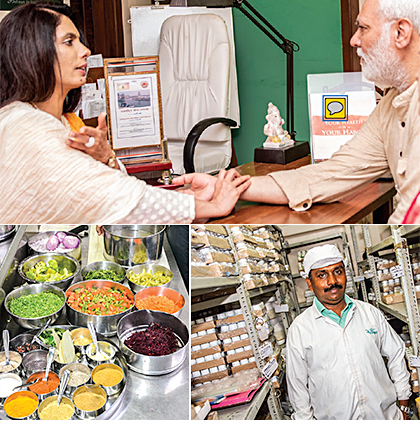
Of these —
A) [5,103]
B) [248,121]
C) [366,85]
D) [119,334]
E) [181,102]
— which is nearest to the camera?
[119,334]

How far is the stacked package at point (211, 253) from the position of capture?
1.32m

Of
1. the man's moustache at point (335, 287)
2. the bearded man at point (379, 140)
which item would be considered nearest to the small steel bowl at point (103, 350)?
the man's moustache at point (335, 287)

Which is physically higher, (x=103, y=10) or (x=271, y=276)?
(x=103, y=10)

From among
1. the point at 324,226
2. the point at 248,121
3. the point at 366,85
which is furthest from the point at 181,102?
the point at 324,226

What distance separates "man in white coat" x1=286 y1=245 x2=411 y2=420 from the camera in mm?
1246

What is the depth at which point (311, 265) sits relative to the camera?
1.31 metres

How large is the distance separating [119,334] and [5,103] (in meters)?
0.97

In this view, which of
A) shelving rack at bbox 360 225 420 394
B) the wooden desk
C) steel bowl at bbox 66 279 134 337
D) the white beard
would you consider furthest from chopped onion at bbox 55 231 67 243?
the white beard

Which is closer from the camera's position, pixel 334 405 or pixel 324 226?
pixel 334 405

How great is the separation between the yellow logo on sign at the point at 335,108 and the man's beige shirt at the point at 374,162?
0.87 meters

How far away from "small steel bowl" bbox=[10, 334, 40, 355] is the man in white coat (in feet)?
2.11

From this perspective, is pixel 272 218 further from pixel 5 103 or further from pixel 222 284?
pixel 5 103

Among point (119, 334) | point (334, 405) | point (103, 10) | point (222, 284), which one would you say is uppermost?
point (103, 10)

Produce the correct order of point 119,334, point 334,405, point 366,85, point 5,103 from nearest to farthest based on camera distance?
point 334,405 → point 119,334 → point 5,103 → point 366,85
